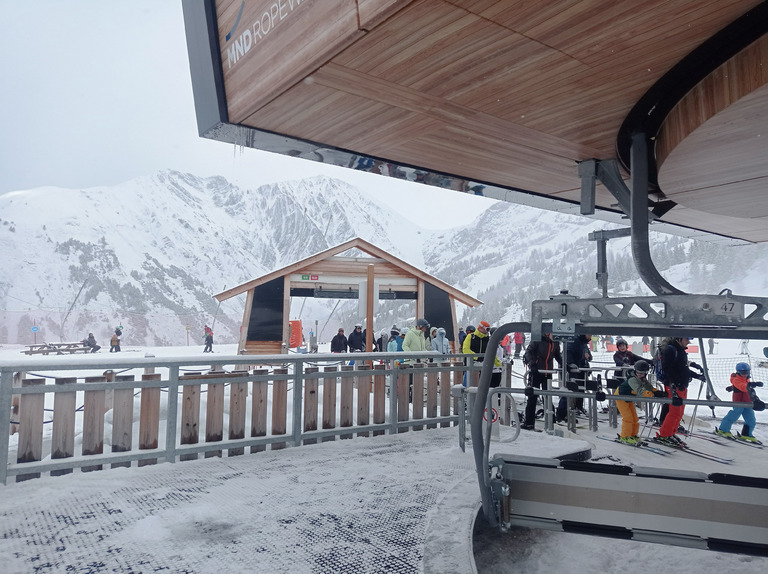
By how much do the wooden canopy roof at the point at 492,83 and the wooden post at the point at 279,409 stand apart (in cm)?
261

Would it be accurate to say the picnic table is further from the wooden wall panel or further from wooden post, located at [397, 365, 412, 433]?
the wooden wall panel

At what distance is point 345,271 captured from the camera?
56.4 feet

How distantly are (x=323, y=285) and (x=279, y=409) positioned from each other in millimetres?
11750

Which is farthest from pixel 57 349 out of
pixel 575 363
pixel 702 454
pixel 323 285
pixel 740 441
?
pixel 740 441

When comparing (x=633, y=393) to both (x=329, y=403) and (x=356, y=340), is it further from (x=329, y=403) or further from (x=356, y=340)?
(x=356, y=340)

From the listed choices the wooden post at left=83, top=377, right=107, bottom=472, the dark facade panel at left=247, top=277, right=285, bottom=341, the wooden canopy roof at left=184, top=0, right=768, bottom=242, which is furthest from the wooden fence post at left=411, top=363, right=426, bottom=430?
the dark facade panel at left=247, top=277, right=285, bottom=341

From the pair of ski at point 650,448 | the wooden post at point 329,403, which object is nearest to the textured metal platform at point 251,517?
the wooden post at point 329,403

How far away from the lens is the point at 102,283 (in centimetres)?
10975

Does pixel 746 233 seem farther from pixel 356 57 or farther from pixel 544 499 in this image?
pixel 356 57

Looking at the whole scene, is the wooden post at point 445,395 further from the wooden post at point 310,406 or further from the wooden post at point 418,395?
the wooden post at point 310,406

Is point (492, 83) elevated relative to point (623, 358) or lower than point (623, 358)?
elevated

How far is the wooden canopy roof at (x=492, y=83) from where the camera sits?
2604 mm

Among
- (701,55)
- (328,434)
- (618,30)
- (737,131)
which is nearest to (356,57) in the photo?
(618,30)

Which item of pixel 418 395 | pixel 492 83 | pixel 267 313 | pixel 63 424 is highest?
pixel 492 83
